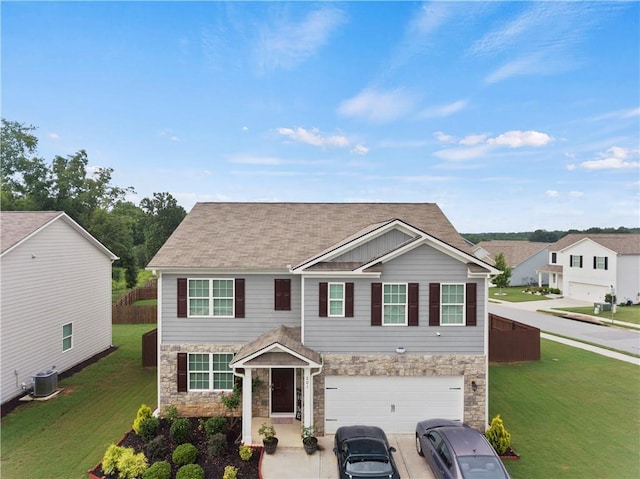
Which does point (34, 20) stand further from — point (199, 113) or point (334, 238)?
point (334, 238)

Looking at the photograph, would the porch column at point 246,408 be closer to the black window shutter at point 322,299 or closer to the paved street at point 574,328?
the black window shutter at point 322,299

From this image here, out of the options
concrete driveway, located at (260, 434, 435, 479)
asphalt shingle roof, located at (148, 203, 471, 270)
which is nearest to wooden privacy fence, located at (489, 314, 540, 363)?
asphalt shingle roof, located at (148, 203, 471, 270)

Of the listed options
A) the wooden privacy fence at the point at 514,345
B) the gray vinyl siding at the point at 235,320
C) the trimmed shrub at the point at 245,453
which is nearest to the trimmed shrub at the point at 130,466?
the trimmed shrub at the point at 245,453

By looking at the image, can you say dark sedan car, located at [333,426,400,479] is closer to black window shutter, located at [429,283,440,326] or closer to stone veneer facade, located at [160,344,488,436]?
stone veneer facade, located at [160,344,488,436]

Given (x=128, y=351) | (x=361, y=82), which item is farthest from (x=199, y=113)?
(x=128, y=351)

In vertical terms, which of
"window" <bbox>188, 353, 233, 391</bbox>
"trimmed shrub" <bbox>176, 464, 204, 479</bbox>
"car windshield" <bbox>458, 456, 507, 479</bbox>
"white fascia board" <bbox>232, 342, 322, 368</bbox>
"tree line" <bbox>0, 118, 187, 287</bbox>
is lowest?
"trimmed shrub" <bbox>176, 464, 204, 479</bbox>

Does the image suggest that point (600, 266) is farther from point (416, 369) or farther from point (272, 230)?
point (272, 230)
